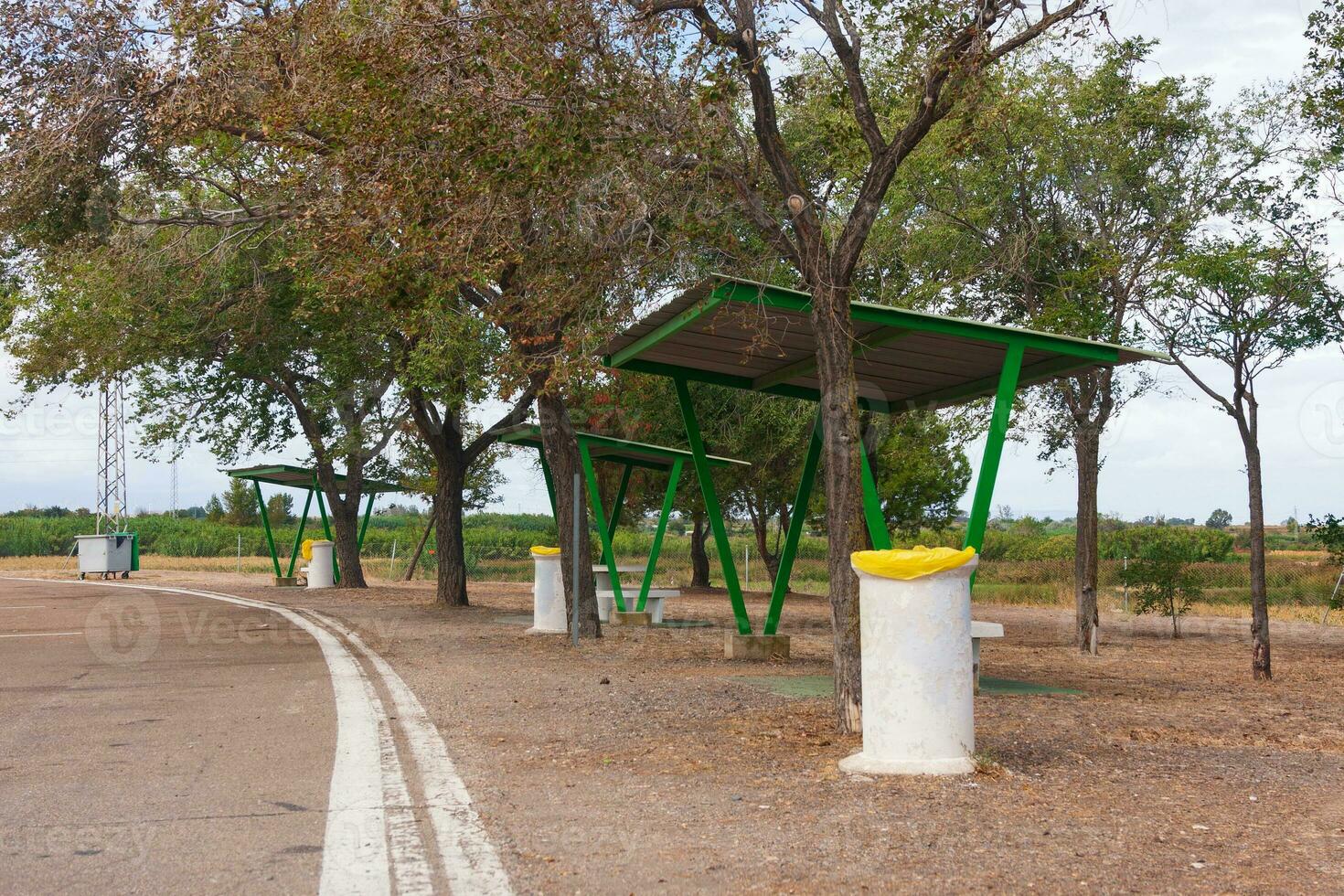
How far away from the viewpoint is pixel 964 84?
9523 millimetres

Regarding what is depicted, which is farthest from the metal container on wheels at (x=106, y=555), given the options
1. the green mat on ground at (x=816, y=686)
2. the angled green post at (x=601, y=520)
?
the green mat on ground at (x=816, y=686)

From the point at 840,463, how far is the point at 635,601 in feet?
47.7

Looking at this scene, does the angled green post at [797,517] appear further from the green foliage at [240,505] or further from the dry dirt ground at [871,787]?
the green foliage at [240,505]

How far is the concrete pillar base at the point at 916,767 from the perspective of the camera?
6.89 metres

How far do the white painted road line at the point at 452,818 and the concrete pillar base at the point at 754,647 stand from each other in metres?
5.85

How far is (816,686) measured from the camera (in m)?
12.1

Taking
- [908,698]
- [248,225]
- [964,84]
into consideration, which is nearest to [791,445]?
[248,225]

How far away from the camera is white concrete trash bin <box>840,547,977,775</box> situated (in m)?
6.98

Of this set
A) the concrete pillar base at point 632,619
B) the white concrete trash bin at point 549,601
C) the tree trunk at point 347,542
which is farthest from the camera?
the tree trunk at point 347,542

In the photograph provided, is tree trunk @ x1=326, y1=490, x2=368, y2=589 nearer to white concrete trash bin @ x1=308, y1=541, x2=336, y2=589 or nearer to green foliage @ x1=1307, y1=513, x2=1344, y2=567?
white concrete trash bin @ x1=308, y1=541, x2=336, y2=589

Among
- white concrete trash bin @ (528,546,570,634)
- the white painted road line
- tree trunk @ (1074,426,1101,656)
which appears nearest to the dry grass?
tree trunk @ (1074,426,1101,656)

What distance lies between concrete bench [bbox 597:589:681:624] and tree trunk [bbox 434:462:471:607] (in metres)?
5.25

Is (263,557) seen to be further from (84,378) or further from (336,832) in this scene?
(336,832)

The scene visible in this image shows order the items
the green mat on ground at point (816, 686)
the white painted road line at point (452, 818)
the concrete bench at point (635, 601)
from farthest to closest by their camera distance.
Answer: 1. the concrete bench at point (635, 601)
2. the green mat on ground at point (816, 686)
3. the white painted road line at point (452, 818)
